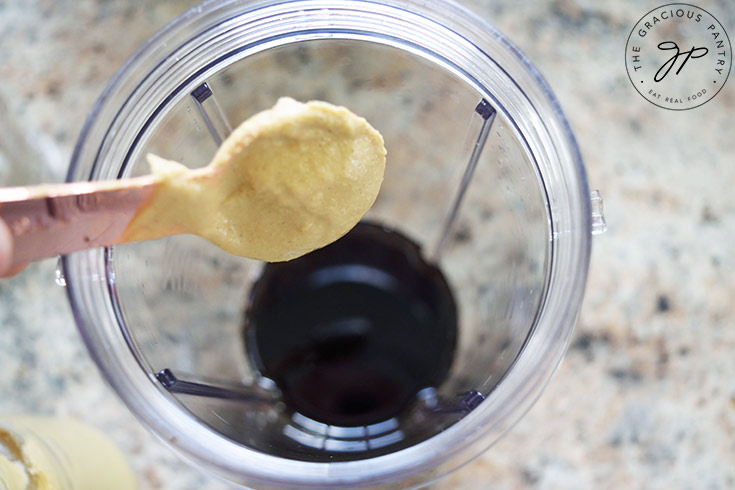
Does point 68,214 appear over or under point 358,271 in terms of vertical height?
under

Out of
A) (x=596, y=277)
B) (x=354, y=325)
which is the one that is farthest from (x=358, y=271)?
(x=596, y=277)

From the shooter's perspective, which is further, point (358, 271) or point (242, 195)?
point (358, 271)

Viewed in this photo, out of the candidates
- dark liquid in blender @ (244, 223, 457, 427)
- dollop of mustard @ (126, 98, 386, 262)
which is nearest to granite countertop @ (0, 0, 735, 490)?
dark liquid in blender @ (244, 223, 457, 427)

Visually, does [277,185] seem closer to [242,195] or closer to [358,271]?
[242,195]

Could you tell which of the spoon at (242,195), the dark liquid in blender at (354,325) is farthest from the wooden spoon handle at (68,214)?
the dark liquid in blender at (354,325)

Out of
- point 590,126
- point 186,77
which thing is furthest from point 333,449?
point 590,126

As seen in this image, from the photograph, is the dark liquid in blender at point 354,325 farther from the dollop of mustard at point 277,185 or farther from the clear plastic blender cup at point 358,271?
the dollop of mustard at point 277,185

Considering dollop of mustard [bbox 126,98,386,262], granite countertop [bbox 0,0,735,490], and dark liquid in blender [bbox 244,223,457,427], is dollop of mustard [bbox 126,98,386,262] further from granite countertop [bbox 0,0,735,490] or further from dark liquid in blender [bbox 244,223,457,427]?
granite countertop [bbox 0,0,735,490]
